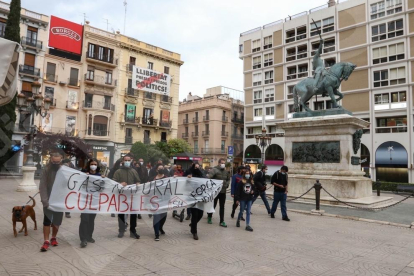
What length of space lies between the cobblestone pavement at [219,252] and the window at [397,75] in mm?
31714

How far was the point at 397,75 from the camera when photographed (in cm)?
3434

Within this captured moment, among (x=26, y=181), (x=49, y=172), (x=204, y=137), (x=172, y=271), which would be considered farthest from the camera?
(x=204, y=137)

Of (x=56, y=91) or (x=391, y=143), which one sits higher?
(x=56, y=91)

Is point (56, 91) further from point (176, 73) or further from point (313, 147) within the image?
point (313, 147)

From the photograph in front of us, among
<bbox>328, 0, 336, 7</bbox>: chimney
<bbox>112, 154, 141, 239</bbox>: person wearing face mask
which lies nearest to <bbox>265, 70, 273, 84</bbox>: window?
<bbox>328, 0, 336, 7</bbox>: chimney

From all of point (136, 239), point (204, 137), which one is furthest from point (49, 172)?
point (204, 137)

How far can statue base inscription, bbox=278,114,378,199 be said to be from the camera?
40.7ft

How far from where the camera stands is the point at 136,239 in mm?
6535

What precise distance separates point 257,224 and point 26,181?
12.8 metres

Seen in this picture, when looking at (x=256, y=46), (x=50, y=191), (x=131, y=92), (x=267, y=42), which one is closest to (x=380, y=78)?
(x=267, y=42)

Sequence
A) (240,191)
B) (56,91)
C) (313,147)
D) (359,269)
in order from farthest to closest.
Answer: (56,91)
(313,147)
(240,191)
(359,269)

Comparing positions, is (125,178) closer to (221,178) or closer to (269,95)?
(221,178)

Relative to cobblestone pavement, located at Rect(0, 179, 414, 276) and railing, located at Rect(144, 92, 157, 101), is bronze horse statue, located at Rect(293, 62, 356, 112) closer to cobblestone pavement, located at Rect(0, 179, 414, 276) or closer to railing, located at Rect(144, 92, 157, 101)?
cobblestone pavement, located at Rect(0, 179, 414, 276)

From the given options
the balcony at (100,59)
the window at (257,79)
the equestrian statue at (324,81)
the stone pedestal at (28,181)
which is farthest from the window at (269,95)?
the stone pedestal at (28,181)
